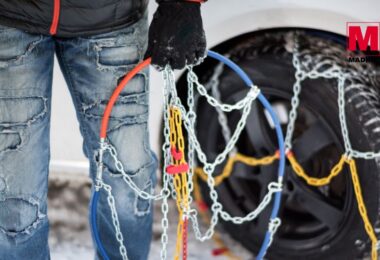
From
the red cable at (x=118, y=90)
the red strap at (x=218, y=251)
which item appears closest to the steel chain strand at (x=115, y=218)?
the red cable at (x=118, y=90)

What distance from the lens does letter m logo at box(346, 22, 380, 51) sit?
1.99 meters

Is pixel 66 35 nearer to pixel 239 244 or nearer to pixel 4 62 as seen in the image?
pixel 4 62

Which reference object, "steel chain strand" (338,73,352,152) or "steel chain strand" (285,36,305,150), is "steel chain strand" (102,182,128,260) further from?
"steel chain strand" (338,73,352,152)

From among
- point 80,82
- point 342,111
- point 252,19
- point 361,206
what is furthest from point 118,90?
point 361,206

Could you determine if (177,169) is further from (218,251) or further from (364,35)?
(218,251)

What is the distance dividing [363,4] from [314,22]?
15cm

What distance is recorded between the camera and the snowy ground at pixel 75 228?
2.53 metres

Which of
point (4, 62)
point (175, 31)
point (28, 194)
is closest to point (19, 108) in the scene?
point (4, 62)

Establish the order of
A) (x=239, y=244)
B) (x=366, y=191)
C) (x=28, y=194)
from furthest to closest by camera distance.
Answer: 1. (x=239, y=244)
2. (x=366, y=191)
3. (x=28, y=194)

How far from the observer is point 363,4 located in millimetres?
1985

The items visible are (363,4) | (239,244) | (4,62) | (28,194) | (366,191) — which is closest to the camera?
(4,62)

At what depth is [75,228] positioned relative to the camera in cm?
272

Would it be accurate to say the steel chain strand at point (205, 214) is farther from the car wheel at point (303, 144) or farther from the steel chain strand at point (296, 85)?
the steel chain strand at point (296, 85)

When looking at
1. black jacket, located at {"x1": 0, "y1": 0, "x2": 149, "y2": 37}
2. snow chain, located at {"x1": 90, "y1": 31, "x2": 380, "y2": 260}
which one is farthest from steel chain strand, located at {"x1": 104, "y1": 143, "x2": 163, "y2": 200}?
black jacket, located at {"x1": 0, "y1": 0, "x2": 149, "y2": 37}
